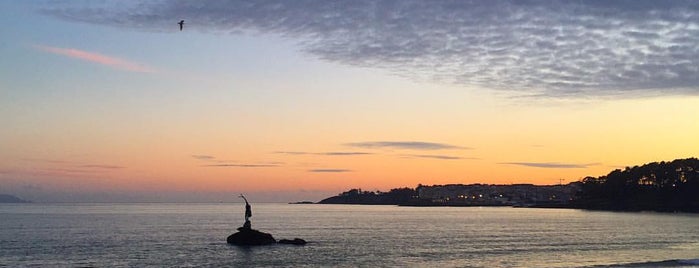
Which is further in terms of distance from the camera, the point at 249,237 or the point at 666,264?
the point at 249,237

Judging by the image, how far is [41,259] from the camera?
2290 inches

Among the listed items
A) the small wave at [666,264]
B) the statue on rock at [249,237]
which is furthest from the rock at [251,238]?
the small wave at [666,264]

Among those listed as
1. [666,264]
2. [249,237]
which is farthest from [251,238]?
[666,264]

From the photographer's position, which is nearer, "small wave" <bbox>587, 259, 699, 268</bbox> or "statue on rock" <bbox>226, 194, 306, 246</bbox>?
"small wave" <bbox>587, 259, 699, 268</bbox>

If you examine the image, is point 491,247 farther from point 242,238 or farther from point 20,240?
point 20,240

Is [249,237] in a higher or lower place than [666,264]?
higher

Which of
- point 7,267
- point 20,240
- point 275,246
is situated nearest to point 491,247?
point 275,246

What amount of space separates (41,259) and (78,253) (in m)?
5.57

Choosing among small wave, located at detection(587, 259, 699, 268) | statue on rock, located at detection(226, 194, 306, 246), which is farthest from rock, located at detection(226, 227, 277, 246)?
small wave, located at detection(587, 259, 699, 268)

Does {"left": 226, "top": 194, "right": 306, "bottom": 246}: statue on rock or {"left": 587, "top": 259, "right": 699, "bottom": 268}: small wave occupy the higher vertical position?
{"left": 226, "top": 194, "right": 306, "bottom": 246}: statue on rock

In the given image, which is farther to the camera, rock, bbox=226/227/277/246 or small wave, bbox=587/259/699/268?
rock, bbox=226/227/277/246

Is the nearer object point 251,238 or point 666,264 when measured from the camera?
point 666,264

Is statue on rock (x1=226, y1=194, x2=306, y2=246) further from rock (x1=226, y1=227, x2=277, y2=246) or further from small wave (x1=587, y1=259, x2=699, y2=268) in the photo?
small wave (x1=587, y1=259, x2=699, y2=268)

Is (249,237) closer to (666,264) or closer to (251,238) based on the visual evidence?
(251,238)
